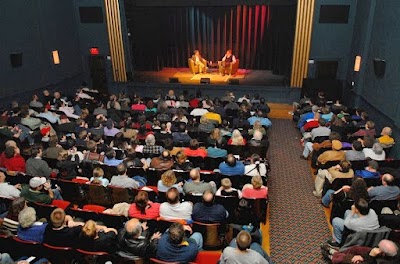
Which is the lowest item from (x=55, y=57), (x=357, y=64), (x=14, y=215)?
(x=14, y=215)

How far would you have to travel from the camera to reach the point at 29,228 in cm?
420

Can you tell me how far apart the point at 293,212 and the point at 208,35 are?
34.3 ft

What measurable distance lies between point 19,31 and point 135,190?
8284 mm

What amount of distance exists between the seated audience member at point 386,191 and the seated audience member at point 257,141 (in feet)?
A: 7.63

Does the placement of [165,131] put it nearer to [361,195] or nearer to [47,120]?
[47,120]

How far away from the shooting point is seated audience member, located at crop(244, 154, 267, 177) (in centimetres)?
598

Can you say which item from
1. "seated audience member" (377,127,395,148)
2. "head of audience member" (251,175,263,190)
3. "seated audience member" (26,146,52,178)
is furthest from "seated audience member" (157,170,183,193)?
"seated audience member" (377,127,395,148)

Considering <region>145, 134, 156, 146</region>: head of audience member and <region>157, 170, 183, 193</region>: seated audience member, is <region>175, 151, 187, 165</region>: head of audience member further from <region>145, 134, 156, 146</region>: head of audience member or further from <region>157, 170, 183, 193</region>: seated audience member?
<region>145, 134, 156, 146</region>: head of audience member

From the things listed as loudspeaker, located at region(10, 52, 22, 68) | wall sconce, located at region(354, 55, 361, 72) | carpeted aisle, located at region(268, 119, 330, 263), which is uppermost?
loudspeaker, located at region(10, 52, 22, 68)

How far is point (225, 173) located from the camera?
232 inches

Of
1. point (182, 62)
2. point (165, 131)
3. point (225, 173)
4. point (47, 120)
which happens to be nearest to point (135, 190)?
point (225, 173)

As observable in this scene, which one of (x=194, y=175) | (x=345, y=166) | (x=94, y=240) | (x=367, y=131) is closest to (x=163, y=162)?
(x=194, y=175)

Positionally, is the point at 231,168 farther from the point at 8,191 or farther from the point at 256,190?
the point at 8,191

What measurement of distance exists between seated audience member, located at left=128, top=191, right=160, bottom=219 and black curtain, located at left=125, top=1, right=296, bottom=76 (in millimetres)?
10261
